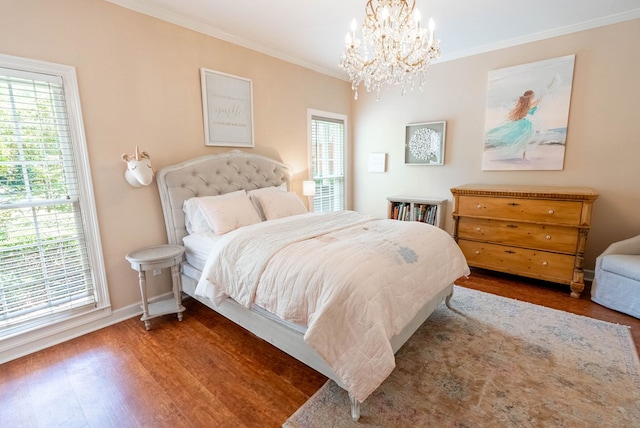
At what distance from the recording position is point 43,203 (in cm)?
208

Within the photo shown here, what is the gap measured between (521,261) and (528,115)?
163 centimetres

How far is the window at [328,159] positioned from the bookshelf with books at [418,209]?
934 mm

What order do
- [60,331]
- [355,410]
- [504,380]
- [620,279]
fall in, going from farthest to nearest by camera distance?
[620,279] → [60,331] → [504,380] → [355,410]

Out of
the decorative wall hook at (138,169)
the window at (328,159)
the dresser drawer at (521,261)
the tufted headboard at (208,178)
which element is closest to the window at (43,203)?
the decorative wall hook at (138,169)

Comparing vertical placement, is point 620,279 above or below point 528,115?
below

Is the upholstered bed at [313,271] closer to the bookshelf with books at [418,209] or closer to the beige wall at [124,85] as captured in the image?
the beige wall at [124,85]

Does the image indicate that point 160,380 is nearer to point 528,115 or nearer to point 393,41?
point 393,41

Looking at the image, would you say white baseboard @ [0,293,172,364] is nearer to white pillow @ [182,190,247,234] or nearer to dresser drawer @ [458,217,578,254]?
white pillow @ [182,190,247,234]

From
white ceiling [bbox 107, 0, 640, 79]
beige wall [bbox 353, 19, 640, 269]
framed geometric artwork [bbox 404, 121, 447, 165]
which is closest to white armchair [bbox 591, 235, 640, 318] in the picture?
beige wall [bbox 353, 19, 640, 269]

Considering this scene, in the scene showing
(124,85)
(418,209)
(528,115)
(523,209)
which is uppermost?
(124,85)

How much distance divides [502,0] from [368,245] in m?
2.38

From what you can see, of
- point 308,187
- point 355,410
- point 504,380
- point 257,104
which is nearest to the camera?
point 355,410

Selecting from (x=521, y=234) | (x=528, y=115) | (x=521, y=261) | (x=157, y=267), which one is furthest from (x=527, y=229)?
(x=157, y=267)

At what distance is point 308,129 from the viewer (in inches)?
158
